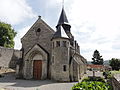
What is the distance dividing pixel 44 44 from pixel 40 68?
3.84 m

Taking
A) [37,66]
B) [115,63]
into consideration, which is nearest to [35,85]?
[37,66]

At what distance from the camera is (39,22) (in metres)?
20.4

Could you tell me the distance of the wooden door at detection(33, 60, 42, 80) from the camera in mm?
18884

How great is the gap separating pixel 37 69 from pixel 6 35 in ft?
76.1

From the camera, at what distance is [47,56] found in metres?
18.3

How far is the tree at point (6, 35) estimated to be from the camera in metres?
36.4

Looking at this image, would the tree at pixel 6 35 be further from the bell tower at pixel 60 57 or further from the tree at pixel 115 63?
the tree at pixel 115 63

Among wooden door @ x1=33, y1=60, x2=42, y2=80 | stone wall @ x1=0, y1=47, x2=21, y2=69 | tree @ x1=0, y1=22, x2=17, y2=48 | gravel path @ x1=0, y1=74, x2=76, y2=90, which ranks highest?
tree @ x1=0, y1=22, x2=17, y2=48

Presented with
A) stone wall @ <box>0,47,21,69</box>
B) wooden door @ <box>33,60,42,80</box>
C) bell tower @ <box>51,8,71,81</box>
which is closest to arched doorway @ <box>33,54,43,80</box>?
wooden door @ <box>33,60,42,80</box>

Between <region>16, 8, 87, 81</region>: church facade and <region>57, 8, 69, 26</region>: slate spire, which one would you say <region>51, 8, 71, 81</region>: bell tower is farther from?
<region>57, 8, 69, 26</region>: slate spire

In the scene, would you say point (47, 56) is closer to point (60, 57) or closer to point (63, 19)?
point (60, 57)

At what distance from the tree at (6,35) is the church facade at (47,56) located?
60.8 feet

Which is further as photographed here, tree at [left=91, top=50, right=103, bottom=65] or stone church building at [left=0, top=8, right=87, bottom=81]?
tree at [left=91, top=50, right=103, bottom=65]

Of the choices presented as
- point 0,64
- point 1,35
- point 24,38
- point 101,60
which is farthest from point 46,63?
point 101,60
